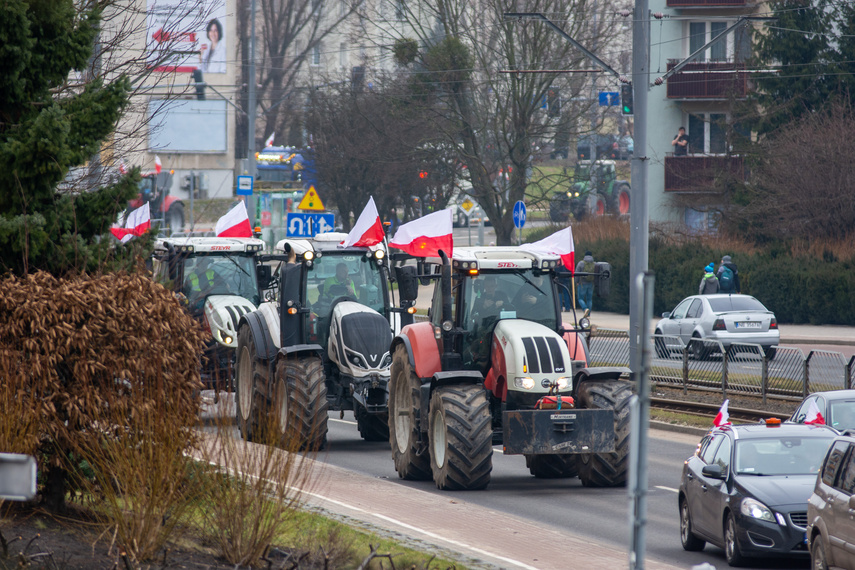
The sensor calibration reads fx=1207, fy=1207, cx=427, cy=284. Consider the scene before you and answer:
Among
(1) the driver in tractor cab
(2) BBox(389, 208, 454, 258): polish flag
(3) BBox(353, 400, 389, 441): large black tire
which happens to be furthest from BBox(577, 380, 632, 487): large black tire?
(1) the driver in tractor cab

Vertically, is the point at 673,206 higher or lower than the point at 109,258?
higher

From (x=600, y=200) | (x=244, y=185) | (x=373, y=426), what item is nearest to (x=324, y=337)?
(x=373, y=426)

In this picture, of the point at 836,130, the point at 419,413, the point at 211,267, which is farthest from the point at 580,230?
the point at 419,413

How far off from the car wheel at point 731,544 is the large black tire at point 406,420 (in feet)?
13.6

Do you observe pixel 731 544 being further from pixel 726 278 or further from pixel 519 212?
pixel 519 212

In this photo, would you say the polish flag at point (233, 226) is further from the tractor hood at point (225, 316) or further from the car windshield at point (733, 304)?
the car windshield at point (733, 304)

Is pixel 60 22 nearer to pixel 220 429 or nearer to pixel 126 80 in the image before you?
pixel 126 80

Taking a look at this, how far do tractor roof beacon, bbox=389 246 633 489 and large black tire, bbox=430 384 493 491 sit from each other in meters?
0.01

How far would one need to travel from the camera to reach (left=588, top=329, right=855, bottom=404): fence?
2011 cm

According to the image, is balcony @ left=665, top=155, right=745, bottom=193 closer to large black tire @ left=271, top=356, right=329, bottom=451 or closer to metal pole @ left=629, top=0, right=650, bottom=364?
metal pole @ left=629, top=0, right=650, bottom=364

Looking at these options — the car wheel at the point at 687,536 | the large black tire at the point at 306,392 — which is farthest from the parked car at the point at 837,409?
the large black tire at the point at 306,392

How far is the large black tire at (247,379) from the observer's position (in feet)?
56.2

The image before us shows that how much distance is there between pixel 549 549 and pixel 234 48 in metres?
74.2

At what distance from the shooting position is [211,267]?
20.0 metres
